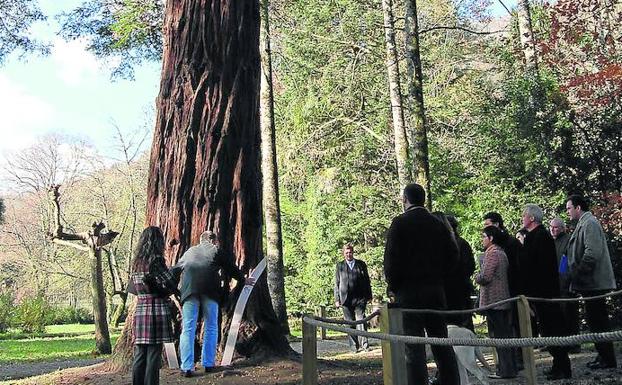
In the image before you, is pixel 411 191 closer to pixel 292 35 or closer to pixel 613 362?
pixel 613 362

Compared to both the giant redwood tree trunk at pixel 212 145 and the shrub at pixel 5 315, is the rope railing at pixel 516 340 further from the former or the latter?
the shrub at pixel 5 315

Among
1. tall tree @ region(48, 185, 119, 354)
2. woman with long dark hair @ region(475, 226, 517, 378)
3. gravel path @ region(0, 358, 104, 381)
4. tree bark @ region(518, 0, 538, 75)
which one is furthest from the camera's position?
tree bark @ region(518, 0, 538, 75)

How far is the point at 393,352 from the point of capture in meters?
4.56

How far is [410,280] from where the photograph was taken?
629cm

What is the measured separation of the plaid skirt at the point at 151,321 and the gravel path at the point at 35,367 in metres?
6.02

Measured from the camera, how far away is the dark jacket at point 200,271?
8.01 m

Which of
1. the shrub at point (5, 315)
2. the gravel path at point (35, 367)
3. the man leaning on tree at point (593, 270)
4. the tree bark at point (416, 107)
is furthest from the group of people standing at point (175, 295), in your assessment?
the shrub at point (5, 315)

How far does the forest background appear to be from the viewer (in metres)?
16.2

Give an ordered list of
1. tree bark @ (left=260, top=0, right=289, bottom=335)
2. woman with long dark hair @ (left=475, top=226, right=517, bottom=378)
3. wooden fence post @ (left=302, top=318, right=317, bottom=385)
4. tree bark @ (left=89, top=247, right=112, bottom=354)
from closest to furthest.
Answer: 1. wooden fence post @ (left=302, top=318, right=317, bottom=385)
2. woman with long dark hair @ (left=475, top=226, right=517, bottom=378)
3. tree bark @ (left=89, top=247, right=112, bottom=354)
4. tree bark @ (left=260, top=0, right=289, bottom=335)

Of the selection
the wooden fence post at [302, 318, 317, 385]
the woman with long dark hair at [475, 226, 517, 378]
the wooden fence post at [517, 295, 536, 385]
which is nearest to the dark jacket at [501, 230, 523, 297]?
the woman with long dark hair at [475, 226, 517, 378]

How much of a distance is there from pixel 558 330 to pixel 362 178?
1862 centimetres

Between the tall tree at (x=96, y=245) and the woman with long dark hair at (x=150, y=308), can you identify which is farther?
the tall tree at (x=96, y=245)

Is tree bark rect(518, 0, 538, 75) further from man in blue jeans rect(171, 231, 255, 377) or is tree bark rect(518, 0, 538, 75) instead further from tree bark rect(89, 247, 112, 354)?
man in blue jeans rect(171, 231, 255, 377)

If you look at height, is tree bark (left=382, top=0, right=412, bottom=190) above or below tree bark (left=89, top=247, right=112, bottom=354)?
above
